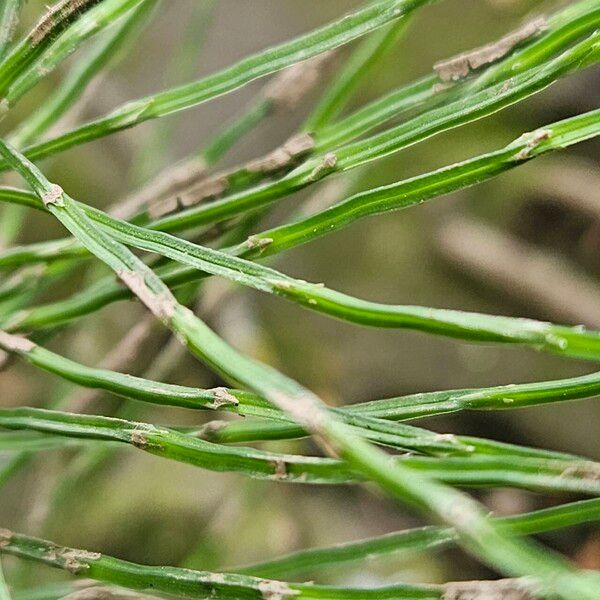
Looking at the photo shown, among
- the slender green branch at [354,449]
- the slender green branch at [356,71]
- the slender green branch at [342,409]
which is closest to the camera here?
the slender green branch at [354,449]

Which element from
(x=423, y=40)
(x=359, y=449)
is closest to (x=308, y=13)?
(x=423, y=40)

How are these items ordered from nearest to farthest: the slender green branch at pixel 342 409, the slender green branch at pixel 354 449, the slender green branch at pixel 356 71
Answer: the slender green branch at pixel 354 449 < the slender green branch at pixel 342 409 < the slender green branch at pixel 356 71

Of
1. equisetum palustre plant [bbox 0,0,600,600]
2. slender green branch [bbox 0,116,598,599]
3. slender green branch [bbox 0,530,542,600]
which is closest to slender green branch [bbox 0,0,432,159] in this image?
equisetum palustre plant [bbox 0,0,600,600]

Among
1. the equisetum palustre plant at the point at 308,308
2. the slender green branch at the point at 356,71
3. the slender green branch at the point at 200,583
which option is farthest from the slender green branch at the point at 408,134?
the slender green branch at the point at 200,583

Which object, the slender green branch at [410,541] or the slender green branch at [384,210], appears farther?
the slender green branch at [410,541]

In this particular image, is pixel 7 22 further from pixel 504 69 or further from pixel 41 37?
pixel 504 69

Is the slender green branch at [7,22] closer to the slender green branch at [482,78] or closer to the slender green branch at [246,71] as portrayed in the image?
the slender green branch at [246,71]

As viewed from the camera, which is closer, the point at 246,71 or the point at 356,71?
the point at 246,71

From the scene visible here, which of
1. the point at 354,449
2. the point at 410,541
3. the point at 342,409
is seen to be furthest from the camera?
the point at 410,541

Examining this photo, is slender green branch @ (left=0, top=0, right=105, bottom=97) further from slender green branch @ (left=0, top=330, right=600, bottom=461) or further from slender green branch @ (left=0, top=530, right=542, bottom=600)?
slender green branch @ (left=0, top=530, right=542, bottom=600)

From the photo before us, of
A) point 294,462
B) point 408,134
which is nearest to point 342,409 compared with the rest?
point 294,462

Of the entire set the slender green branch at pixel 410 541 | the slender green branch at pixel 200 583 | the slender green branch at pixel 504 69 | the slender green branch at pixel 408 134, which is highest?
the slender green branch at pixel 504 69
